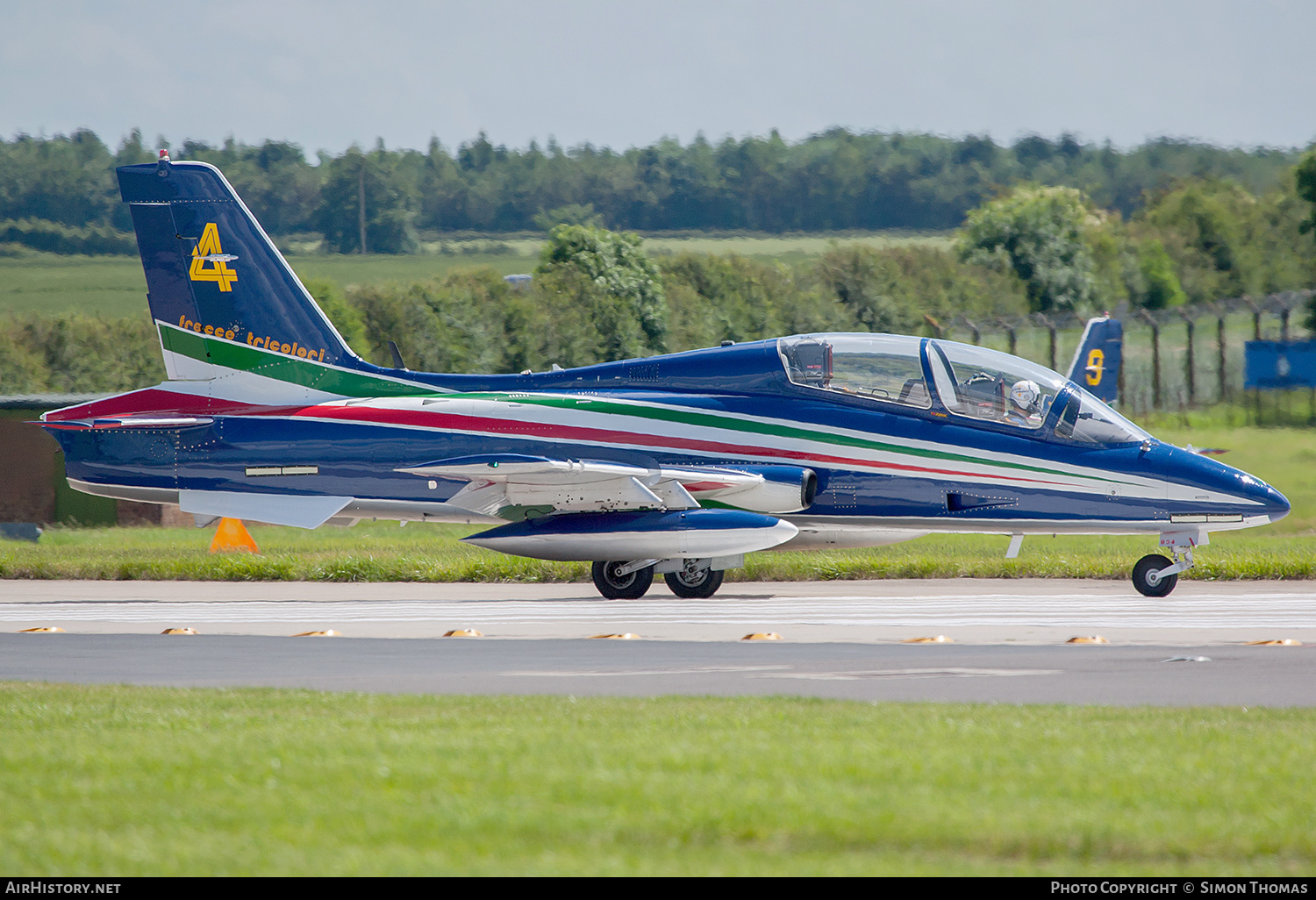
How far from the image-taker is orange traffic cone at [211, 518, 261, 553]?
73.7 feet

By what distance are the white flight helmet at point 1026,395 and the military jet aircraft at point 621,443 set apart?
0.03 m

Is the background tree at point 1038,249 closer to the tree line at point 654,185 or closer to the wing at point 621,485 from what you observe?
the tree line at point 654,185

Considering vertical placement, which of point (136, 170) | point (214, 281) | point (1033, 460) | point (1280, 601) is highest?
point (136, 170)

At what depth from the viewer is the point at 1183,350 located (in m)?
39.8

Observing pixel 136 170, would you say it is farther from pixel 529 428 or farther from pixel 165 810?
pixel 165 810

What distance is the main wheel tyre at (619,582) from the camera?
16.9 meters

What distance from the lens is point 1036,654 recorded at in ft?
36.4

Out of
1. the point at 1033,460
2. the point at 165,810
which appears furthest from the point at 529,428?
the point at 165,810

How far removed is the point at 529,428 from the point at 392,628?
13.4 ft

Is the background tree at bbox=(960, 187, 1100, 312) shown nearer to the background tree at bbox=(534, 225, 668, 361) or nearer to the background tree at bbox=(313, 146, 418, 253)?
the background tree at bbox=(534, 225, 668, 361)

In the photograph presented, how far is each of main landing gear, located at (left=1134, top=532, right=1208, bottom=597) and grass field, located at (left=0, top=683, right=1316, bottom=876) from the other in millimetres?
7622

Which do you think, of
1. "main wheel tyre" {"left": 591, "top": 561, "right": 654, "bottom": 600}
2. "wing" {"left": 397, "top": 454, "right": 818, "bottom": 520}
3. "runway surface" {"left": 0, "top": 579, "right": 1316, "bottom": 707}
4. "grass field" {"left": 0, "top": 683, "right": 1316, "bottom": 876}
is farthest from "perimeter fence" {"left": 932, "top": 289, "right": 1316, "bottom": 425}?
"grass field" {"left": 0, "top": 683, "right": 1316, "bottom": 876}

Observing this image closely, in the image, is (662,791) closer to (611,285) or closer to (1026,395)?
(1026,395)

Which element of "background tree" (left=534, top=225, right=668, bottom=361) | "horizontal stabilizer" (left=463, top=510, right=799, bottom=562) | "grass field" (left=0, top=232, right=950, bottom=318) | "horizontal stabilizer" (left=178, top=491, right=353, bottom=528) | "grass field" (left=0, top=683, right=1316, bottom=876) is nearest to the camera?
"grass field" (left=0, top=683, right=1316, bottom=876)
